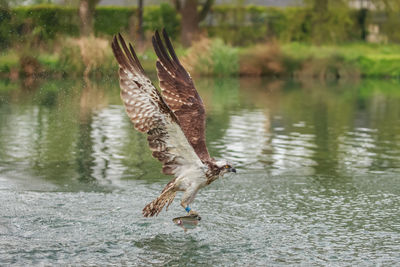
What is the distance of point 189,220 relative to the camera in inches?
316

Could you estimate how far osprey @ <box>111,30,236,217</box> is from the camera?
7219 millimetres

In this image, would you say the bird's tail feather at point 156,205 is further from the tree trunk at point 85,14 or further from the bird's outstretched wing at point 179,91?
the tree trunk at point 85,14

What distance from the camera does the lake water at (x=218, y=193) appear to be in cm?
743

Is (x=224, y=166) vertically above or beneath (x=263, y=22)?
beneath

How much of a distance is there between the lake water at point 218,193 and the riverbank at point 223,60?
780 cm

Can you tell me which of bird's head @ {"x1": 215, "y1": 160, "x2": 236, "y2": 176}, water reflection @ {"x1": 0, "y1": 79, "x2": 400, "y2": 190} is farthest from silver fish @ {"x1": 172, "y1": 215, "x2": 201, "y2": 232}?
water reflection @ {"x1": 0, "y1": 79, "x2": 400, "y2": 190}

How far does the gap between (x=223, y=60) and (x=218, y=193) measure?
23483 mm

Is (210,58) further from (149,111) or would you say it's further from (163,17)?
(149,111)

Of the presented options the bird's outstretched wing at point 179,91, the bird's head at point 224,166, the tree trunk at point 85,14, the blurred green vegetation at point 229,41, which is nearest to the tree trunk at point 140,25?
the blurred green vegetation at point 229,41

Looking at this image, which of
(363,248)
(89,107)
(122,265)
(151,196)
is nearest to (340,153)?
(151,196)

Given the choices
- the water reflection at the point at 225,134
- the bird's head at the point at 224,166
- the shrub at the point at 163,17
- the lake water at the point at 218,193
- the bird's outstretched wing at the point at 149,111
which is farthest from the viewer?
the shrub at the point at 163,17

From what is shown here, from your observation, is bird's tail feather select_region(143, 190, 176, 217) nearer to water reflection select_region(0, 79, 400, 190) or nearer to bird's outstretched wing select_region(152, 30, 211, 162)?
bird's outstretched wing select_region(152, 30, 211, 162)

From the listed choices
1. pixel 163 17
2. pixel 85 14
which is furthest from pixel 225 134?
pixel 163 17

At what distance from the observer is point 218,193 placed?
10039 mm
